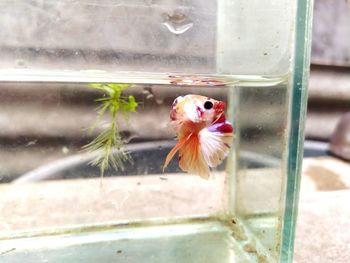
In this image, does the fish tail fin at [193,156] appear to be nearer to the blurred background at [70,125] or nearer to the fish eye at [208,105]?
the fish eye at [208,105]

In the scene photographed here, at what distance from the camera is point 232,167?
1096 millimetres

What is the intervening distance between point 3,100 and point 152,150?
0.49 metres

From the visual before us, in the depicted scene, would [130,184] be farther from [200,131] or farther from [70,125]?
[200,131]

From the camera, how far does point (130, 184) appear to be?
3.58 ft

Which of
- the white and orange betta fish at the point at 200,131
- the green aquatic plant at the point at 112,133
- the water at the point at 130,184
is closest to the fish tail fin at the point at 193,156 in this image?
the white and orange betta fish at the point at 200,131

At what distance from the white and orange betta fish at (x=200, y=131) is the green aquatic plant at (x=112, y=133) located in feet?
0.99

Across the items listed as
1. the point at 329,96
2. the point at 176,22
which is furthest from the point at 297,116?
the point at 329,96

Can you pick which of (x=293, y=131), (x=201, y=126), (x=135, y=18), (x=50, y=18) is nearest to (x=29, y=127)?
(x=50, y=18)

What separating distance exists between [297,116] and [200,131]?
203 mm

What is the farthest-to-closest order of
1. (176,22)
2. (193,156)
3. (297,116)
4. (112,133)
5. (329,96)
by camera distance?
(329,96), (112,133), (176,22), (193,156), (297,116)

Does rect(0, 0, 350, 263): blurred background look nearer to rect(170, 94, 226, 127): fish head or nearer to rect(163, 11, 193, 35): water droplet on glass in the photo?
rect(163, 11, 193, 35): water droplet on glass

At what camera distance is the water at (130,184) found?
924mm

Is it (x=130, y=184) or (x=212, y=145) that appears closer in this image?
(x=212, y=145)

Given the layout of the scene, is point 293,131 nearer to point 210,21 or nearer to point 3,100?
point 210,21
